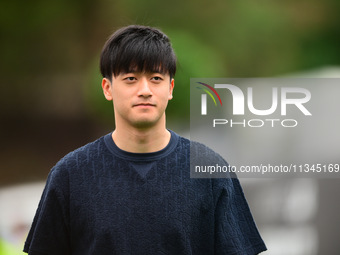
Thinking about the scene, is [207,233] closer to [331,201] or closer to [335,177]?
[331,201]

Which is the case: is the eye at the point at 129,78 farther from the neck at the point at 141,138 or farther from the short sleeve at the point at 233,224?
the short sleeve at the point at 233,224

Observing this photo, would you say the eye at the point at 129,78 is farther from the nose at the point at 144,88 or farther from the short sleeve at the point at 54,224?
the short sleeve at the point at 54,224

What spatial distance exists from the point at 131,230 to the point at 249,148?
126 centimetres

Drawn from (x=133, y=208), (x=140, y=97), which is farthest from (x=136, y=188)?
(x=140, y=97)

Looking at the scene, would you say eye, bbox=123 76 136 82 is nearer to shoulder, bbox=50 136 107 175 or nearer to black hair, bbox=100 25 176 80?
black hair, bbox=100 25 176 80

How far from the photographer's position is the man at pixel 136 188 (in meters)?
1.14

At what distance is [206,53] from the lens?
271cm

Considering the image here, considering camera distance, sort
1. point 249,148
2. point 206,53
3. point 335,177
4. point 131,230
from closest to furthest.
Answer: point 131,230 → point 249,148 → point 206,53 → point 335,177

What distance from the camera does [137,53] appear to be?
1.17 m

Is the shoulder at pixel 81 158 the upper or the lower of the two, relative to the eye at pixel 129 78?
lower

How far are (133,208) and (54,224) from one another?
0.17 m

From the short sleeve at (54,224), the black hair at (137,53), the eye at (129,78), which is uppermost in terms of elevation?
the black hair at (137,53)

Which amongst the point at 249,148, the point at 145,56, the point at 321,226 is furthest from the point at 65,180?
the point at 321,226

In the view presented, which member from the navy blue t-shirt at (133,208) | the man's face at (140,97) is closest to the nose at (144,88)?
the man's face at (140,97)
